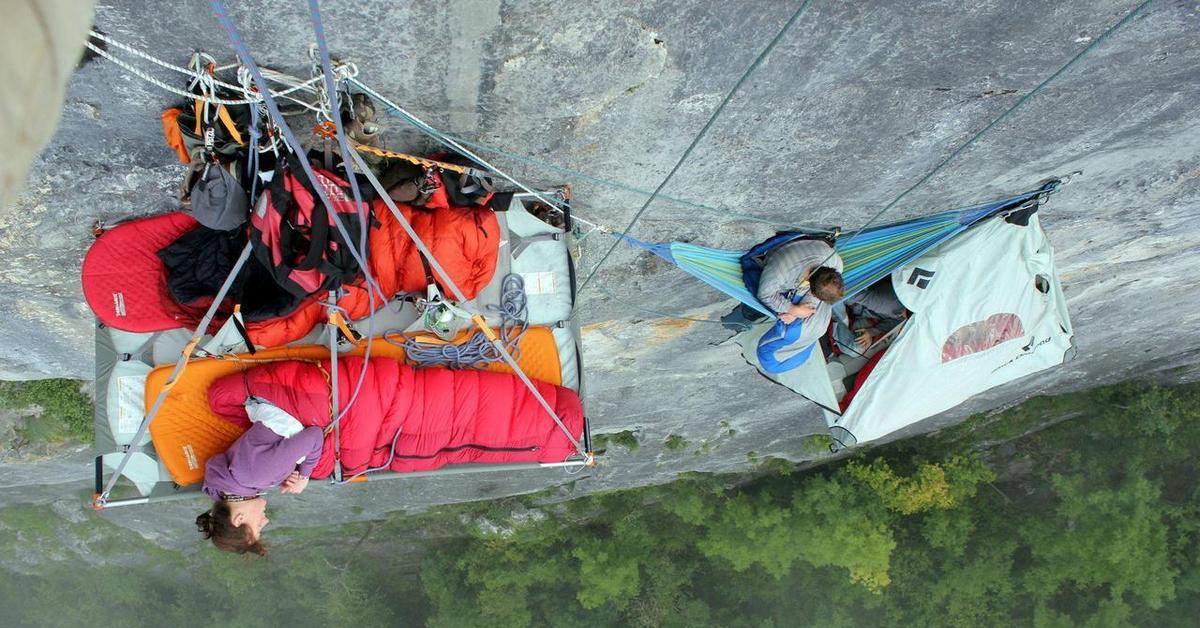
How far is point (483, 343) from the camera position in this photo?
353 cm

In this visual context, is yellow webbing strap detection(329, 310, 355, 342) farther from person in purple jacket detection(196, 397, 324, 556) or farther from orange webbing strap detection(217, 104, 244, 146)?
orange webbing strap detection(217, 104, 244, 146)

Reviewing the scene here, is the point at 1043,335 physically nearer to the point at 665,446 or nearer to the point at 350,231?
the point at 350,231

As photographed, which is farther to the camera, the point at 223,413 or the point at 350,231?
the point at 223,413

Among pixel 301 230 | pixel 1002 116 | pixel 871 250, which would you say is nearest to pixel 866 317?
pixel 871 250

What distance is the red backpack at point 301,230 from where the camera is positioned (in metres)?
2.70

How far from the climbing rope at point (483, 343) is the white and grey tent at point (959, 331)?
146 cm

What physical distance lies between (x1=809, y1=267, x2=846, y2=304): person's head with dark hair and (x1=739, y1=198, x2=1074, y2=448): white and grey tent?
619 mm

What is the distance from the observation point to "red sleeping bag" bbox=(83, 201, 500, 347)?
3.18 metres

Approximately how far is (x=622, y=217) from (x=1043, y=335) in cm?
247

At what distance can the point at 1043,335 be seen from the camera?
397cm

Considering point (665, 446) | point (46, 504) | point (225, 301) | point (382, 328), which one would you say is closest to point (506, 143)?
point (382, 328)

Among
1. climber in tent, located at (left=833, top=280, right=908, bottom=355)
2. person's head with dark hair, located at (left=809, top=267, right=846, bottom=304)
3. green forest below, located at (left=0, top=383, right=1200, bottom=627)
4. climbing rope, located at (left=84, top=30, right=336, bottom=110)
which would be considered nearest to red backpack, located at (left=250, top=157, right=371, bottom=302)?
climbing rope, located at (left=84, top=30, right=336, bottom=110)

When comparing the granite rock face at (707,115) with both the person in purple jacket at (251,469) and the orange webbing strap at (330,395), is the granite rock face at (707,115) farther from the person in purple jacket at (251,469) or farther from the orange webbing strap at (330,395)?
the person in purple jacket at (251,469)

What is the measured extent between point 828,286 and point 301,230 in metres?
2.35
